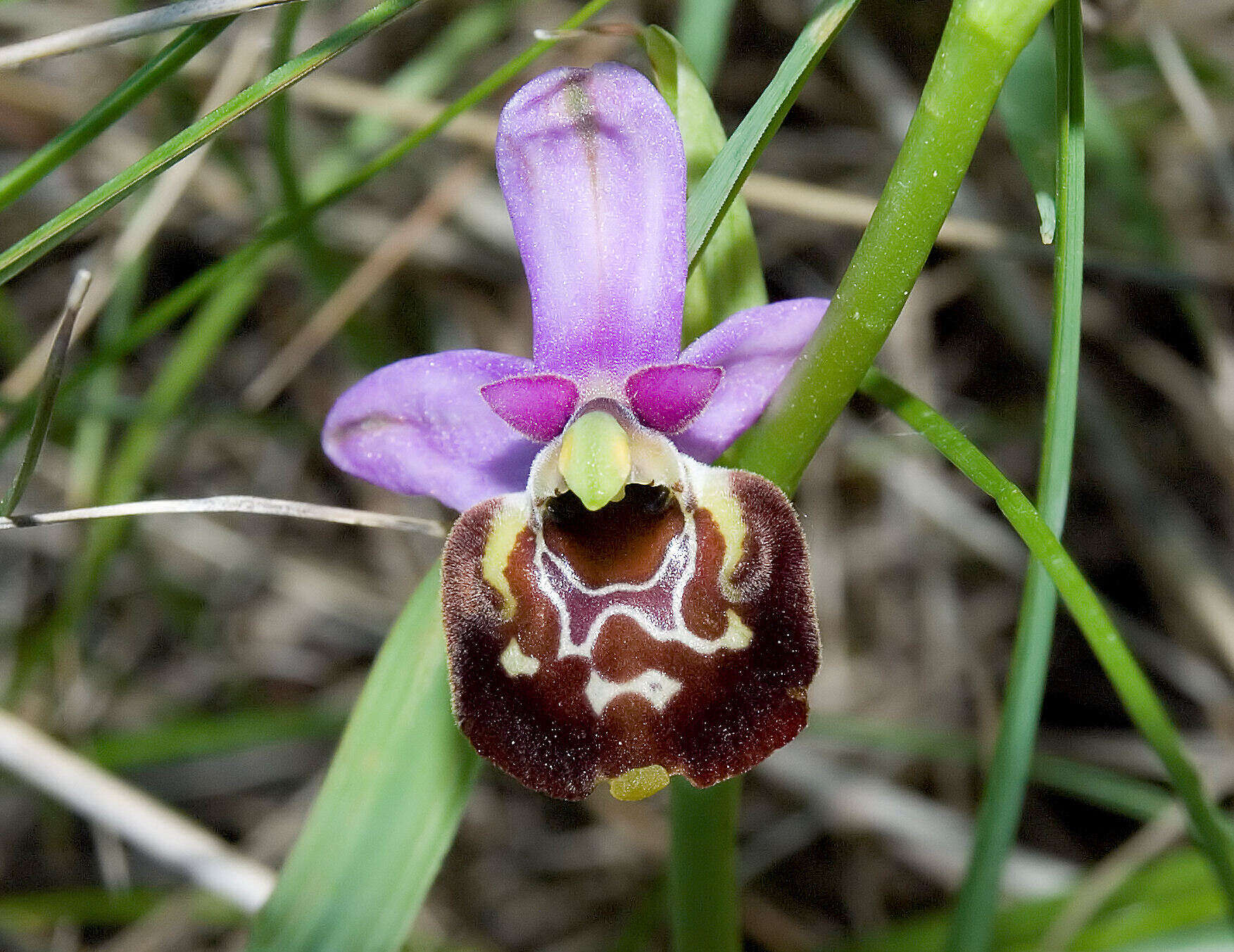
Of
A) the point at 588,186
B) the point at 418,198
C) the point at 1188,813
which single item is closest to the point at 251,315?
the point at 418,198

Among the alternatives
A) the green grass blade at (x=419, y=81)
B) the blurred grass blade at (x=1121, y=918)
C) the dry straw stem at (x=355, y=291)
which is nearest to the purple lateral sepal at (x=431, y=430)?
the blurred grass blade at (x=1121, y=918)

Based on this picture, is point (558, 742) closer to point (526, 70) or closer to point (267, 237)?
point (267, 237)

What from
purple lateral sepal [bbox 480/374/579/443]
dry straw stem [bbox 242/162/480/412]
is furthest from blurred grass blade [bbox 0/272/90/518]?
dry straw stem [bbox 242/162/480/412]

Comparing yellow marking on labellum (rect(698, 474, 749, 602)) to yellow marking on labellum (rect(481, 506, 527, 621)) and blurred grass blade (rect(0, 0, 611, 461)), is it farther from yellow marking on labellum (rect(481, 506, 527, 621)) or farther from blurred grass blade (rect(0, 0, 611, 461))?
blurred grass blade (rect(0, 0, 611, 461))

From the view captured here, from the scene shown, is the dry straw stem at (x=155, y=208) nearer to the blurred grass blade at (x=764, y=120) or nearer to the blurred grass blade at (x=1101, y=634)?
the blurred grass blade at (x=764, y=120)

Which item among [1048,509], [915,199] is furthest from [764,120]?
[1048,509]
